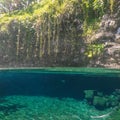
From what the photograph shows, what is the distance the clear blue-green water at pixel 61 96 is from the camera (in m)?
22.5

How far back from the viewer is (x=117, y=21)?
55.8 m

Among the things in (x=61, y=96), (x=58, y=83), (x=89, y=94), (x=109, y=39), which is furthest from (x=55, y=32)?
(x=89, y=94)

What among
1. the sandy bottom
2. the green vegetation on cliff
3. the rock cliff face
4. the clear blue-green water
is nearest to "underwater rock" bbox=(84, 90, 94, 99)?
the clear blue-green water

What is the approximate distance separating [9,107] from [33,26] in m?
39.2

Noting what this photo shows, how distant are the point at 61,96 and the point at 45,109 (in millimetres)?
6026

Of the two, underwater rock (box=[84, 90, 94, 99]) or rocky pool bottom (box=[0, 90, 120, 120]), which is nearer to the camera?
rocky pool bottom (box=[0, 90, 120, 120])

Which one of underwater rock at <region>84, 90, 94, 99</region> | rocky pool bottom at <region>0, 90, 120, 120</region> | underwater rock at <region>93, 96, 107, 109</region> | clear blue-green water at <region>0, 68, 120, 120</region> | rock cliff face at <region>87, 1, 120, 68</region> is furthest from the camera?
rock cliff face at <region>87, 1, 120, 68</region>

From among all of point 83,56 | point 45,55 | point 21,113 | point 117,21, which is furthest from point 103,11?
point 21,113

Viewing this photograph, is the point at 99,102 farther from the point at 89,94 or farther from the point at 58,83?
the point at 58,83

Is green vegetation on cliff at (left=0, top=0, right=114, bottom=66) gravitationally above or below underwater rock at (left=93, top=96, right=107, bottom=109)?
above

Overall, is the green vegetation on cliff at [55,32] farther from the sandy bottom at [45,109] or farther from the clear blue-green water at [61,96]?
the sandy bottom at [45,109]

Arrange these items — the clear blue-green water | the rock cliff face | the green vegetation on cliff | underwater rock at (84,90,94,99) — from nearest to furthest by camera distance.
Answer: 1. the clear blue-green water
2. underwater rock at (84,90,94,99)
3. the rock cliff face
4. the green vegetation on cliff

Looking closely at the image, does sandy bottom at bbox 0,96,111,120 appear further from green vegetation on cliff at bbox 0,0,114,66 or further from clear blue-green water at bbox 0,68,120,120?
green vegetation on cliff at bbox 0,0,114,66

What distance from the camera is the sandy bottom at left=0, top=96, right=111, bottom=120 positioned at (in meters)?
21.8
